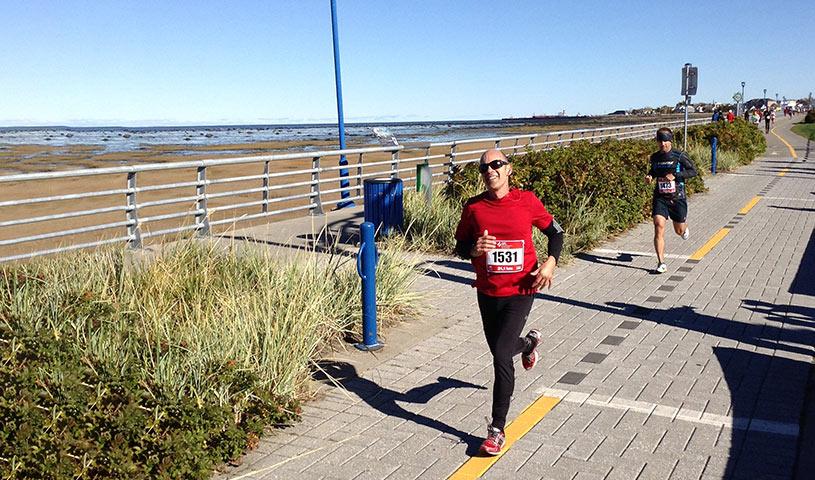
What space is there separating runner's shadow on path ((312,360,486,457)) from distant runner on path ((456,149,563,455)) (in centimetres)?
46

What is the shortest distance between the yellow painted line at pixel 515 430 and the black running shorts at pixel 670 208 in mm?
5622

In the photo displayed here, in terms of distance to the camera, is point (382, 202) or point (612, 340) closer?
point (612, 340)

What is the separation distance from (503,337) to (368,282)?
2.08 metres

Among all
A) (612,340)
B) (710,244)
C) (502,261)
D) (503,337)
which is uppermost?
(502,261)

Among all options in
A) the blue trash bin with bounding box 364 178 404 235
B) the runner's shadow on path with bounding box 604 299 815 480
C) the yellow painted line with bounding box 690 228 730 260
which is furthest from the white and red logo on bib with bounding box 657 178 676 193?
the blue trash bin with bounding box 364 178 404 235

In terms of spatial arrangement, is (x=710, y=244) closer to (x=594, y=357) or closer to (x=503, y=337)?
(x=594, y=357)

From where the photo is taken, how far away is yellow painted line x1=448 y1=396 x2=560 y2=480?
4730mm

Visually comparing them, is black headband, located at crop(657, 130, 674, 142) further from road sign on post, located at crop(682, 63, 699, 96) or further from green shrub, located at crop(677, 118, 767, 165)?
green shrub, located at crop(677, 118, 767, 165)

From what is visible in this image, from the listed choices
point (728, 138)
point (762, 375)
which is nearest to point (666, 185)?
point (762, 375)

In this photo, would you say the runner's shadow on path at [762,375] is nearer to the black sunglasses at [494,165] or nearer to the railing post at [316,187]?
the black sunglasses at [494,165]

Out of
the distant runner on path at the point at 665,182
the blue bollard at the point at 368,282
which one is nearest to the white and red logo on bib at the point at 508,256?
the blue bollard at the point at 368,282

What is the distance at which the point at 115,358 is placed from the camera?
5.05 metres

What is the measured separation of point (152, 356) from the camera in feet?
17.2

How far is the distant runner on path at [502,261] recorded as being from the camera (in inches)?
198
